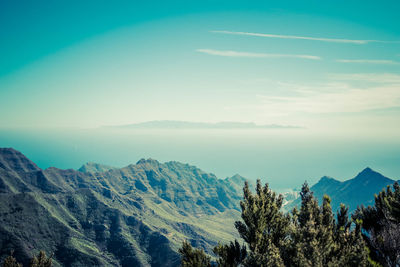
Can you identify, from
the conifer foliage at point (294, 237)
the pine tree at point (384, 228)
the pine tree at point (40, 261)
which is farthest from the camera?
the pine tree at point (40, 261)

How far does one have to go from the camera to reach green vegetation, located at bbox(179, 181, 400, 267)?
58.1 feet

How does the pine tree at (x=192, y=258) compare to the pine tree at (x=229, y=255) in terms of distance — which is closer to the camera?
the pine tree at (x=192, y=258)

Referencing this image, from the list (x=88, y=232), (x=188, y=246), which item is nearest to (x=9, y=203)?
→ (x=88, y=232)

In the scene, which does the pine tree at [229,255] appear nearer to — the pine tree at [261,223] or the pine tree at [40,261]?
the pine tree at [261,223]

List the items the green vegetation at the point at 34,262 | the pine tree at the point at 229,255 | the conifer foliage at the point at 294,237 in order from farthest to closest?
the green vegetation at the point at 34,262 < the pine tree at the point at 229,255 < the conifer foliage at the point at 294,237

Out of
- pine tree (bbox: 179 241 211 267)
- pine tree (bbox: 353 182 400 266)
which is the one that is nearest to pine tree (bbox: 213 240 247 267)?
pine tree (bbox: 179 241 211 267)

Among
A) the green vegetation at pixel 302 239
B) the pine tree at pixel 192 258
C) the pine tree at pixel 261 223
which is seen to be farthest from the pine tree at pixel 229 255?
the pine tree at pixel 261 223

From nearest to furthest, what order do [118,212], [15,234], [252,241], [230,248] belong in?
[252,241], [230,248], [15,234], [118,212]

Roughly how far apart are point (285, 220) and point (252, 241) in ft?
13.1

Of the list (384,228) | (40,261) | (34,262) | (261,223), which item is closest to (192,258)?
(261,223)

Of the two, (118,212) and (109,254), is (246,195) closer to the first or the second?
(109,254)

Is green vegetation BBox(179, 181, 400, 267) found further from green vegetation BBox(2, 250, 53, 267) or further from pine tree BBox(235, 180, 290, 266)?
green vegetation BBox(2, 250, 53, 267)

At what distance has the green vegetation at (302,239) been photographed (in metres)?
17.7

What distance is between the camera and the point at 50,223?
153750 millimetres
